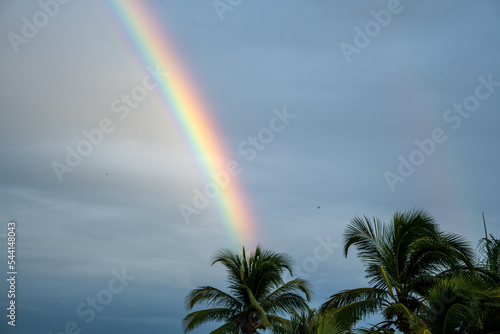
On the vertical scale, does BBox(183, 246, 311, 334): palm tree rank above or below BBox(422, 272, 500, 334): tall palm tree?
above

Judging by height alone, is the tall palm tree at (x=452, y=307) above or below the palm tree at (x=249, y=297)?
below

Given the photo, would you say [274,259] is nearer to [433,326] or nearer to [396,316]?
[396,316]

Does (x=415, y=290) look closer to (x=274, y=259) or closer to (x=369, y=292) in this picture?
(x=369, y=292)

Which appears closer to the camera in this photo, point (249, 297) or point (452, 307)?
point (452, 307)

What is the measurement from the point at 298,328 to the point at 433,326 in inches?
162

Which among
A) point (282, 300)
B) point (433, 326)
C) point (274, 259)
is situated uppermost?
point (274, 259)

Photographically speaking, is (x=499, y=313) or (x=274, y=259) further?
(x=274, y=259)

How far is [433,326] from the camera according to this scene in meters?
18.8

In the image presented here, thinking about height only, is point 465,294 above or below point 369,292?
below

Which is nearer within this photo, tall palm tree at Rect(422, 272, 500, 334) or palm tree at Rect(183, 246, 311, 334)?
tall palm tree at Rect(422, 272, 500, 334)

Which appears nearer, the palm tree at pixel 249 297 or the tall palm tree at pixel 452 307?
the tall palm tree at pixel 452 307

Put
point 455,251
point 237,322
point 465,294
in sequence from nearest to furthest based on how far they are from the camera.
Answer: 1. point 465,294
2. point 455,251
3. point 237,322

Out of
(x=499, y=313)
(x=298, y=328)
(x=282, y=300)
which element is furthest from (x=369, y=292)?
(x=282, y=300)

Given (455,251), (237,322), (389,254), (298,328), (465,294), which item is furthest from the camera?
(237,322)
